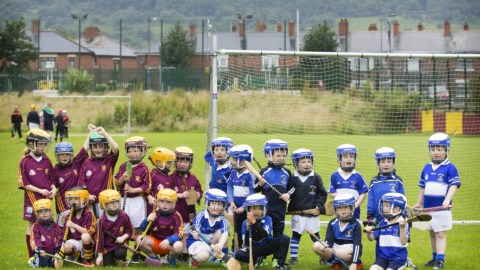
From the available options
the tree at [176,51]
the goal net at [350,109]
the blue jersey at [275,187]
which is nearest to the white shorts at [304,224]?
the blue jersey at [275,187]

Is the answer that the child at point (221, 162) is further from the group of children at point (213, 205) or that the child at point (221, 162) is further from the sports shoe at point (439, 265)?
the sports shoe at point (439, 265)

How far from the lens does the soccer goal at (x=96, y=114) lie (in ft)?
84.7

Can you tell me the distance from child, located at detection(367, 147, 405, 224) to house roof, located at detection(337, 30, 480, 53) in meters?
47.7

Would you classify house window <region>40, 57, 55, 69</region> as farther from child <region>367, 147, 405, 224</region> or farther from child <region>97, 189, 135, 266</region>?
child <region>367, 147, 405, 224</region>

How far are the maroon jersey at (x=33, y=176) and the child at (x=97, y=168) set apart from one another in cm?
45

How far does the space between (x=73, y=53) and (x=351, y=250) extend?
4724cm

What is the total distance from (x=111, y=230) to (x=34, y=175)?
1.35m

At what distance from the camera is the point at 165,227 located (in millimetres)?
5887

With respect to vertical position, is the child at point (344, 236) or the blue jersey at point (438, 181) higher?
the blue jersey at point (438, 181)

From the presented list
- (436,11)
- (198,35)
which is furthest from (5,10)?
(436,11)

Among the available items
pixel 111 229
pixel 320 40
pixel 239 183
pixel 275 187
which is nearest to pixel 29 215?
pixel 111 229

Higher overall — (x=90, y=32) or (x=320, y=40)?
(x=90, y=32)

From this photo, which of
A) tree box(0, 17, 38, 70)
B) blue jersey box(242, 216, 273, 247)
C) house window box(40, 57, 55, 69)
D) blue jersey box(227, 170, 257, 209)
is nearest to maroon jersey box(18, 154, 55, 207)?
blue jersey box(227, 170, 257, 209)

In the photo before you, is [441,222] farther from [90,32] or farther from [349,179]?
[90,32]
